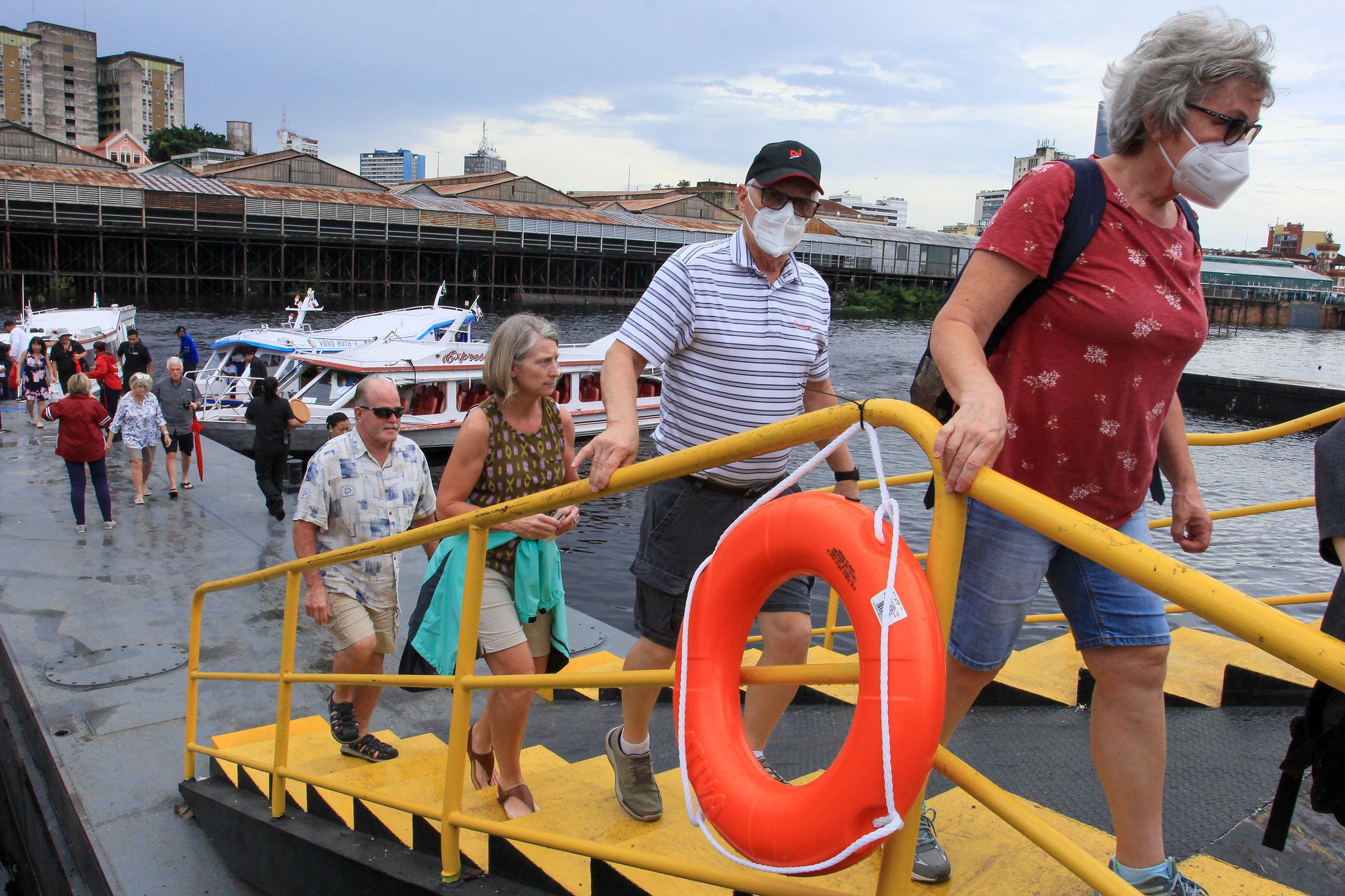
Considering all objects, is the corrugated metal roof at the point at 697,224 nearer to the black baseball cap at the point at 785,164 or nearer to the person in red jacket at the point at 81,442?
the person in red jacket at the point at 81,442

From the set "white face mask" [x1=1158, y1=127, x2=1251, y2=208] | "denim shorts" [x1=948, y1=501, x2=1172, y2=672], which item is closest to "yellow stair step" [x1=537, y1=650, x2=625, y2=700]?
"denim shorts" [x1=948, y1=501, x2=1172, y2=672]

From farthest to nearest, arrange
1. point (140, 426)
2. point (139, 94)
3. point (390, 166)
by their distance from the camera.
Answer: point (390, 166)
point (139, 94)
point (140, 426)

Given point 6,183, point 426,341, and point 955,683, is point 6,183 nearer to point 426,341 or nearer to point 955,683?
point 426,341

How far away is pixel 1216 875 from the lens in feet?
6.50

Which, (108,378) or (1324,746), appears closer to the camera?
(1324,746)

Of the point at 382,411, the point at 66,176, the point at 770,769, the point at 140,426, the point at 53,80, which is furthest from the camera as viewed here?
the point at 53,80

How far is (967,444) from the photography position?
135 cm

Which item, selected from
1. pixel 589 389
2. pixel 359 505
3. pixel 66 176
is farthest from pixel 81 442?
pixel 66 176

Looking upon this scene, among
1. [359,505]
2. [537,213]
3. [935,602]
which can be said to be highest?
[537,213]

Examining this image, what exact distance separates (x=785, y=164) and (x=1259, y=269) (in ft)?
361

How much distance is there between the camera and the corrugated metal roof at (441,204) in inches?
2307

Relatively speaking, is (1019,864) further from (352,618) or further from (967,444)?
(352,618)

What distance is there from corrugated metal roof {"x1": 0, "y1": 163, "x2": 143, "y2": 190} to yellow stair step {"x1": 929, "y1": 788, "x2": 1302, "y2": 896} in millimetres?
54920

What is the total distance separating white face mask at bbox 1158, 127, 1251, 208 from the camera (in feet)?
5.30
